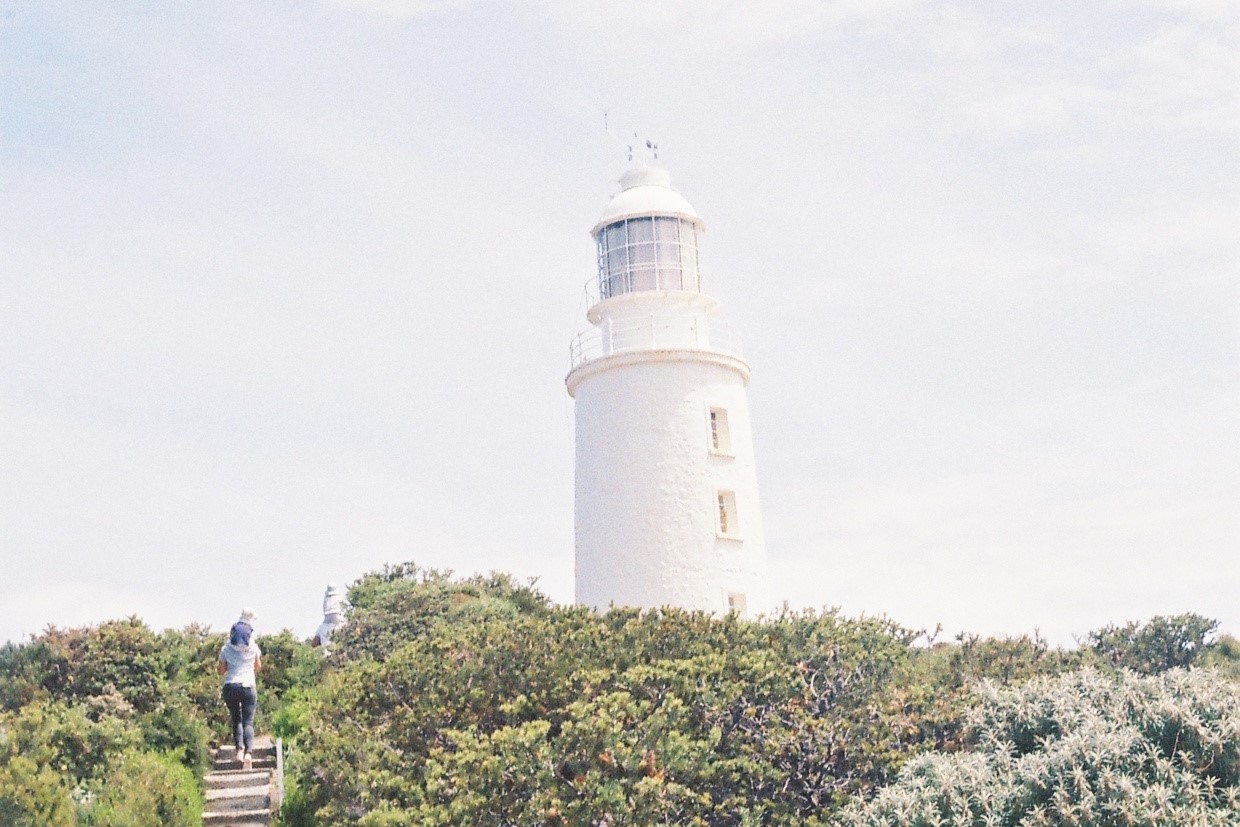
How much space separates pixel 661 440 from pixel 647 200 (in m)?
5.12

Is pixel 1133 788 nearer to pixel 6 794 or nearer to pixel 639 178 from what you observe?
pixel 6 794

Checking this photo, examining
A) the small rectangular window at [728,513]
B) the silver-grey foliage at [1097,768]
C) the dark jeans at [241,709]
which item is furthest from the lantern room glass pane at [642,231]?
the silver-grey foliage at [1097,768]

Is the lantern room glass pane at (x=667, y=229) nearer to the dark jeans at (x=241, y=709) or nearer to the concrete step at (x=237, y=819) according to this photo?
the dark jeans at (x=241, y=709)

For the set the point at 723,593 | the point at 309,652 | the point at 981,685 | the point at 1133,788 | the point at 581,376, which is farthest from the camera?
the point at 581,376

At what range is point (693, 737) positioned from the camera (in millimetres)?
14156

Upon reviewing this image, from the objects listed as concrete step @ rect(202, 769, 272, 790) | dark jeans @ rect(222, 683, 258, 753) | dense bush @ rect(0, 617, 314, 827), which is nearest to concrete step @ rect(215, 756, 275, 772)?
concrete step @ rect(202, 769, 272, 790)

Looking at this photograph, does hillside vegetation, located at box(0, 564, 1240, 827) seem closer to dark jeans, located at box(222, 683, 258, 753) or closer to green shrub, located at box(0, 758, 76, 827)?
green shrub, located at box(0, 758, 76, 827)

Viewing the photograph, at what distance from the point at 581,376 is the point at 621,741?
44.8 ft

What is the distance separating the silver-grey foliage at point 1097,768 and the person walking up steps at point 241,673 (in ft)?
27.1

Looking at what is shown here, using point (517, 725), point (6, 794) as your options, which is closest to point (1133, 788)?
point (517, 725)

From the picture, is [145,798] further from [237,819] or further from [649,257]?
[649,257]

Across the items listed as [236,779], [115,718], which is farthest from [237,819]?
[115,718]

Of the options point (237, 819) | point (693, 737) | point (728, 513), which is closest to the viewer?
point (693, 737)

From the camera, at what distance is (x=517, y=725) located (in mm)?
14594
